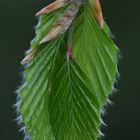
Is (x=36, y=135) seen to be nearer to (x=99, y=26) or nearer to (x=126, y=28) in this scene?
(x=99, y=26)

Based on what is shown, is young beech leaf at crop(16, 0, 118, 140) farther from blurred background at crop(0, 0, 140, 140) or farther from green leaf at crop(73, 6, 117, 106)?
blurred background at crop(0, 0, 140, 140)

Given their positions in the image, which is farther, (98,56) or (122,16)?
(122,16)

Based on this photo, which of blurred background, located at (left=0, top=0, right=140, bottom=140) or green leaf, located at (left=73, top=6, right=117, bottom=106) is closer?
green leaf, located at (left=73, top=6, right=117, bottom=106)

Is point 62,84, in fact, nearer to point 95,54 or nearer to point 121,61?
point 95,54

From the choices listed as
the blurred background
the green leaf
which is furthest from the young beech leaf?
the blurred background

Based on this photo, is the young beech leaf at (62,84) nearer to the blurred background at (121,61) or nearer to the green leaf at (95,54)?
the green leaf at (95,54)

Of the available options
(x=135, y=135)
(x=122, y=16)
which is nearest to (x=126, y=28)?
(x=122, y=16)
